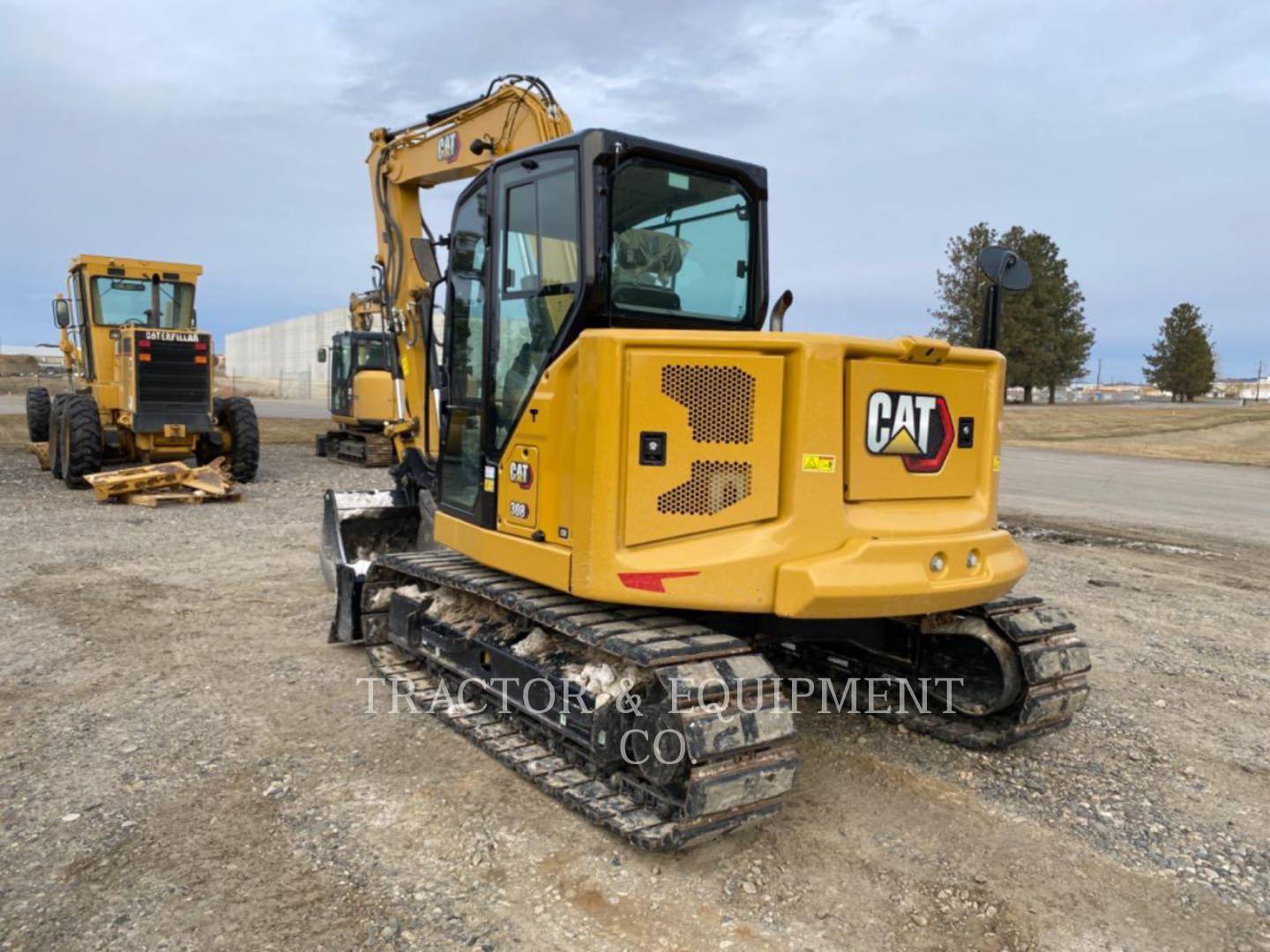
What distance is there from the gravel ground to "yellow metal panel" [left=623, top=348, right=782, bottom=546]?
1.33 m

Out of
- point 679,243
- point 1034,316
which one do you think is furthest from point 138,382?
point 1034,316

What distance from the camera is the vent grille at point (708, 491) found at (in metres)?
3.83

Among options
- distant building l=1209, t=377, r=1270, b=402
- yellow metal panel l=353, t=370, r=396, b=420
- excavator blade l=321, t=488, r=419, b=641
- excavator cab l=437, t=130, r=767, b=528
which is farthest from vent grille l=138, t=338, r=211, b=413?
distant building l=1209, t=377, r=1270, b=402

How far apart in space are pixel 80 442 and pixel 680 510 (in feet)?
39.0

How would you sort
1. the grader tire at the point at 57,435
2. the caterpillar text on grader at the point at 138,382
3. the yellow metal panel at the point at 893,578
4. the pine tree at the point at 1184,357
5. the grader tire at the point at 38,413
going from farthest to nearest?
the pine tree at the point at 1184,357
the grader tire at the point at 38,413
the grader tire at the point at 57,435
the caterpillar text on grader at the point at 138,382
the yellow metal panel at the point at 893,578

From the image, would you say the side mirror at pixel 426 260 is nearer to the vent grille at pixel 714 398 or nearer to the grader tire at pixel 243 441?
the vent grille at pixel 714 398

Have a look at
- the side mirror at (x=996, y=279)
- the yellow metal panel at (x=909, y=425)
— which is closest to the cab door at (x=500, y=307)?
the yellow metal panel at (x=909, y=425)

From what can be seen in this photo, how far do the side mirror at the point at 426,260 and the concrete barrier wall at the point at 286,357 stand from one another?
49090 millimetres

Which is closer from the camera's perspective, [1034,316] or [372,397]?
[372,397]

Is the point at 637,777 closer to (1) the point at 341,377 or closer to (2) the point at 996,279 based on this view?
(2) the point at 996,279

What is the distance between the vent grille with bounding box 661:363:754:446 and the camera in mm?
3773

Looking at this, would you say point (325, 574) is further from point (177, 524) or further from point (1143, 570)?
point (1143, 570)

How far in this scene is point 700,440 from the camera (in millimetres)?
3809

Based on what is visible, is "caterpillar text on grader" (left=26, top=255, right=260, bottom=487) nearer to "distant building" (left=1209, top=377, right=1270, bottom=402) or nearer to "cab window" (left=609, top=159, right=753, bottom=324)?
"cab window" (left=609, top=159, right=753, bottom=324)
